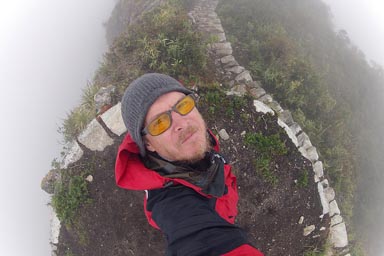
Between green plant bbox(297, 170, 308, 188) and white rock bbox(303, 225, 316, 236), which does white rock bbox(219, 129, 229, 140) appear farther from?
white rock bbox(303, 225, 316, 236)

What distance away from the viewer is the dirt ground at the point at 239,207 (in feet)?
19.9

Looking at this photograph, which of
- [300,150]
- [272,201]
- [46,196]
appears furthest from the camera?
[46,196]

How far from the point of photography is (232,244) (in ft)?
6.64

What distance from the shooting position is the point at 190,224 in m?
2.30

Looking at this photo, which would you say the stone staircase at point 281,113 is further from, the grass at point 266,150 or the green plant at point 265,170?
the green plant at point 265,170

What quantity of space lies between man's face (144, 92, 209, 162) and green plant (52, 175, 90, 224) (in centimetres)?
415

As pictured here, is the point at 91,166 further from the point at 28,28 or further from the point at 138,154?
the point at 28,28

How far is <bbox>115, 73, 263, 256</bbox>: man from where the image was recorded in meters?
2.56

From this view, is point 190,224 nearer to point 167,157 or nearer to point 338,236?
point 167,157

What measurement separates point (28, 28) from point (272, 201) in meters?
16.2

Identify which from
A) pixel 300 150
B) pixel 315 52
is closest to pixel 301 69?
pixel 300 150

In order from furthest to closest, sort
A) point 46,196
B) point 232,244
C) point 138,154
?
1. point 46,196
2. point 138,154
3. point 232,244

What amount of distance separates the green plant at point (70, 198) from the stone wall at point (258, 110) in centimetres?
42

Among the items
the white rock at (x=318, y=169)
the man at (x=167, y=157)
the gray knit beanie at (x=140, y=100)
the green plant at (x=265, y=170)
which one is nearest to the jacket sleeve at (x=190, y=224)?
the man at (x=167, y=157)
